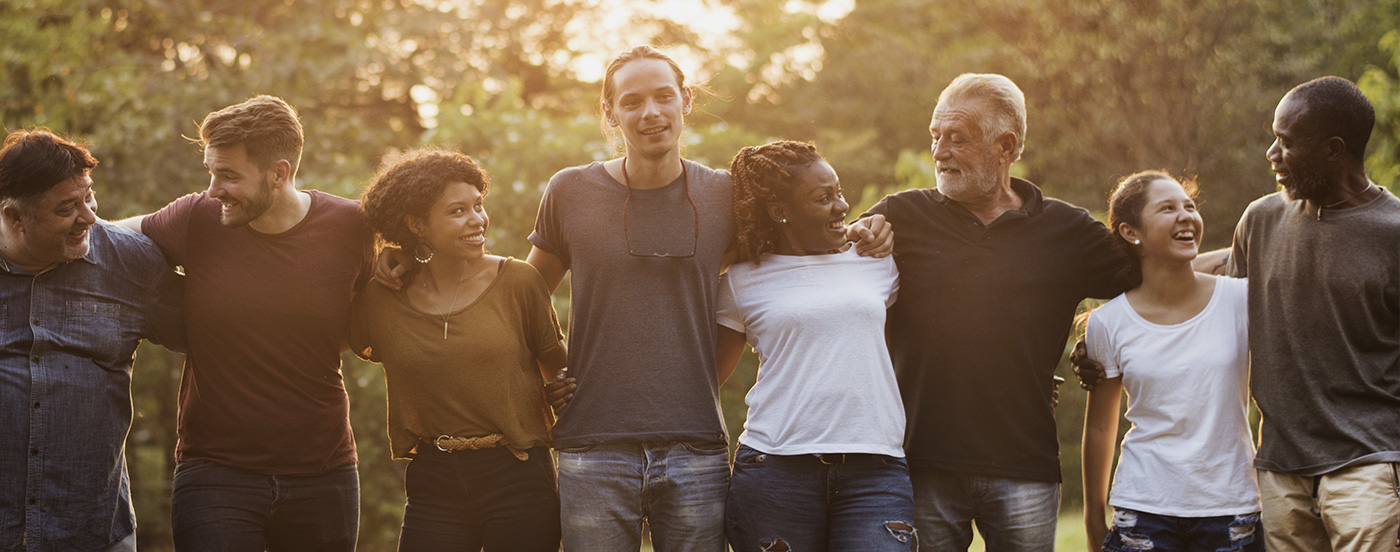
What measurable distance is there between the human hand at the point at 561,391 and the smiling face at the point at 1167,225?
6.77 ft

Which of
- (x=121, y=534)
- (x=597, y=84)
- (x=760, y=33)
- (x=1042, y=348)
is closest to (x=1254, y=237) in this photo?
(x=1042, y=348)

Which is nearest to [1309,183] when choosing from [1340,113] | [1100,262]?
[1340,113]

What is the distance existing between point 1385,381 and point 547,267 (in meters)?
2.84

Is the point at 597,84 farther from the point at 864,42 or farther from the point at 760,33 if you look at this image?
the point at 864,42

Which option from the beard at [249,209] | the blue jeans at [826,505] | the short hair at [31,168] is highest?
the short hair at [31,168]

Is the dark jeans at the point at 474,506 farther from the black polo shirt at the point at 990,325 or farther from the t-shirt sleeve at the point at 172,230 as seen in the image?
the black polo shirt at the point at 990,325

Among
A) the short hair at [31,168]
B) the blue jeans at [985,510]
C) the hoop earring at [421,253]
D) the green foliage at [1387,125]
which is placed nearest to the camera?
the short hair at [31,168]

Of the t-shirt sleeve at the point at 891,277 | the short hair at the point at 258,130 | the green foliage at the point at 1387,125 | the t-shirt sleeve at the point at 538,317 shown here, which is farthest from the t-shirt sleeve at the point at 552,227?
the green foliage at the point at 1387,125

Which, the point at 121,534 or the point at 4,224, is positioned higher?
the point at 4,224

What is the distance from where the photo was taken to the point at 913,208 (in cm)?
420

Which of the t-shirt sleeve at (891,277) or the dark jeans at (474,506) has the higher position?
the t-shirt sleeve at (891,277)

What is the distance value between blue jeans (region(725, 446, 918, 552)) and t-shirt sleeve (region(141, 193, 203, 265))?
2.10 m

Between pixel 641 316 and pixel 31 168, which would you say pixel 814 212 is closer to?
pixel 641 316

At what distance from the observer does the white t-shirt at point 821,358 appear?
370 centimetres
